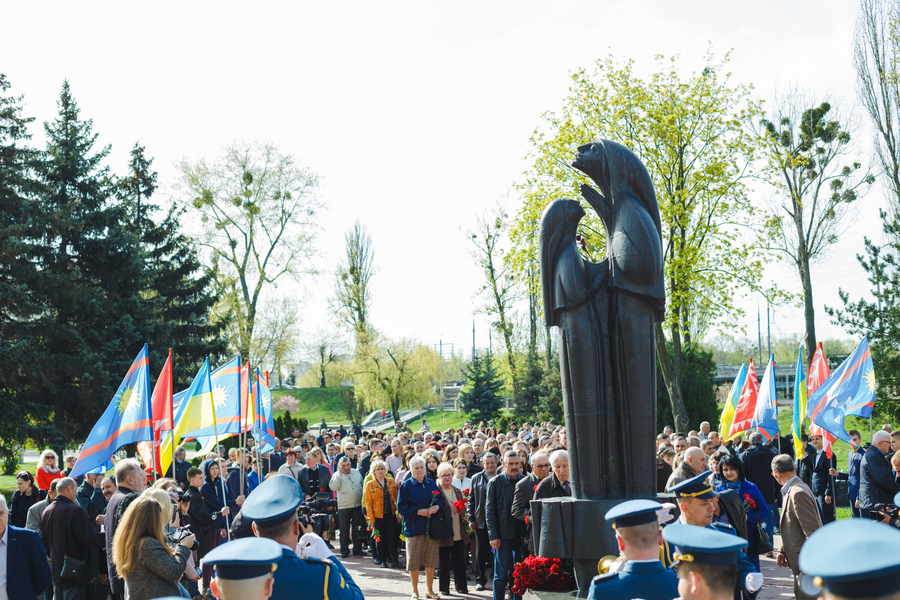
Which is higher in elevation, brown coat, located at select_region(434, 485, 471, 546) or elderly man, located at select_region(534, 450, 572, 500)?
elderly man, located at select_region(534, 450, 572, 500)

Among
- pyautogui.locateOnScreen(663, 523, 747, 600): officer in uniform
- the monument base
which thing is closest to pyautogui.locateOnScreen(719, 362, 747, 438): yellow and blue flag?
the monument base

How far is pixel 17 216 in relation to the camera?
26.5m

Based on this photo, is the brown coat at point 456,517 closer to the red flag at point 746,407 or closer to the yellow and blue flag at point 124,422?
the yellow and blue flag at point 124,422

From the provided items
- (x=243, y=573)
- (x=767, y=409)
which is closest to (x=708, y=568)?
(x=243, y=573)

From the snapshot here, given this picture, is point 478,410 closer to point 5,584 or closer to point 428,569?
point 428,569

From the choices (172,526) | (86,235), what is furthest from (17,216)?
(172,526)

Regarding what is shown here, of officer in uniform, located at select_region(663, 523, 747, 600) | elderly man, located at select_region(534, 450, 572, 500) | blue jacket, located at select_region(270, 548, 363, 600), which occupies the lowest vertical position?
elderly man, located at select_region(534, 450, 572, 500)

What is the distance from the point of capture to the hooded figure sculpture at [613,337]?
754 centimetres

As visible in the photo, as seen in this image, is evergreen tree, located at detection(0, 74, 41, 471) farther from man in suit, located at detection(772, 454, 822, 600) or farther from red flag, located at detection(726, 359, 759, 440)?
man in suit, located at detection(772, 454, 822, 600)

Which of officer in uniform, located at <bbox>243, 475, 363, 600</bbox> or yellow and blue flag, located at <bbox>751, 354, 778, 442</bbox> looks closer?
officer in uniform, located at <bbox>243, 475, 363, 600</bbox>

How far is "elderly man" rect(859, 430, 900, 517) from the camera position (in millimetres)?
10891

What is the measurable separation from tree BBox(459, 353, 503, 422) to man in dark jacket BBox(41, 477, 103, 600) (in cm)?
3532

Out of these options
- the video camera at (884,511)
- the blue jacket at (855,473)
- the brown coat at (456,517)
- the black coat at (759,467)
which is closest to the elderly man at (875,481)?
the video camera at (884,511)

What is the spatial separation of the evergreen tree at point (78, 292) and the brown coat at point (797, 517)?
76.0 feet
